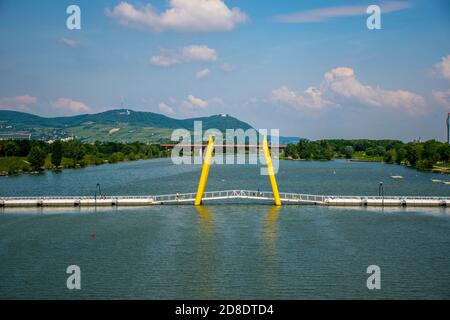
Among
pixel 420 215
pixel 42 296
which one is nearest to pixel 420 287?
pixel 42 296

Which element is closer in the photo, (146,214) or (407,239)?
(407,239)

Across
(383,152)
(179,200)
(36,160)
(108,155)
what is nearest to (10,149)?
(36,160)

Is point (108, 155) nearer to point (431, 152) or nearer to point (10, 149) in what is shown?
point (10, 149)

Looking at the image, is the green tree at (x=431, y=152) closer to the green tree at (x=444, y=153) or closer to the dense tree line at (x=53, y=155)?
the green tree at (x=444, y=153)

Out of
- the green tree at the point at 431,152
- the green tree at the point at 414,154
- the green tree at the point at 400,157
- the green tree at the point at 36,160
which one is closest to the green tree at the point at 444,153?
the green tree at the point at 431,152
